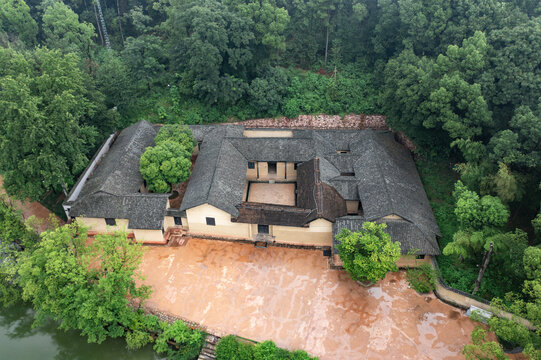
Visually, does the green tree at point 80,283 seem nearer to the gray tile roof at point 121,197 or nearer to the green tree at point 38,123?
the gray tile roof at point 121,197

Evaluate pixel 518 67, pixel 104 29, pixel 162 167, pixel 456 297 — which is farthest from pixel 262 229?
pixel 104 29

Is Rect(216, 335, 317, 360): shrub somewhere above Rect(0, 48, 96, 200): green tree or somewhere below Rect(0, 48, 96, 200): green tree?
below

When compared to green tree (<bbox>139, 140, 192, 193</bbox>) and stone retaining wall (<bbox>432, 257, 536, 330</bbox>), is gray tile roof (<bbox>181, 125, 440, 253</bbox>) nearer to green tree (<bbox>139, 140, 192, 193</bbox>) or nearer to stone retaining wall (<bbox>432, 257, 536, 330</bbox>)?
green tree (<bbox>139, 140, 192, 193</bbox>)

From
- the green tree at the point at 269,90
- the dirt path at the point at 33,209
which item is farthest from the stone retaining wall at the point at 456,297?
the dirt path at the point at 33,209

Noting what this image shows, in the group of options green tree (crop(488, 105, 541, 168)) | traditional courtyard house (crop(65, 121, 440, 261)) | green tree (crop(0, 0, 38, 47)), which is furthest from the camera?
green tree (crop(0, 0, 38, 47))

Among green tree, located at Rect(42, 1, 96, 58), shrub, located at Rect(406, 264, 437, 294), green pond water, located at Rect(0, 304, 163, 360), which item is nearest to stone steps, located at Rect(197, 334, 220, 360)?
green pond water, located at Rect(0, 304, 163, 360)

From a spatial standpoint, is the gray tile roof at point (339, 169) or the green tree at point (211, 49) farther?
the green tree at point (211, 49)
